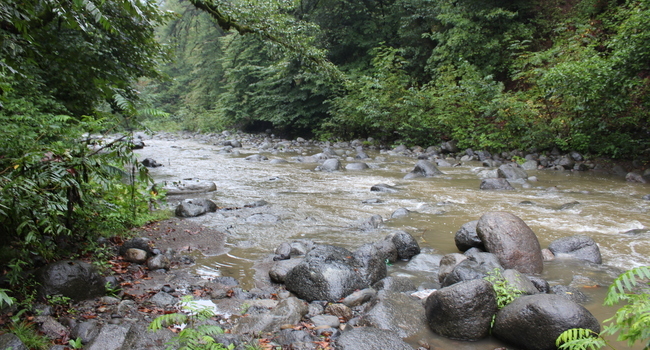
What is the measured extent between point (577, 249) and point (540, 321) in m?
2.57

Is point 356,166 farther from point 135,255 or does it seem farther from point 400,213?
point 135,255

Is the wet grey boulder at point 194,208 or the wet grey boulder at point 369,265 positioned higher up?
the wet grey boulder at point 369,265

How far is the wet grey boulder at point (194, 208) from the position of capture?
665cm

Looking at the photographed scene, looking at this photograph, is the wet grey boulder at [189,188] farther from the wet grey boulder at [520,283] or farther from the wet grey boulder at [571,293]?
the wet grey boulder at [571,293]

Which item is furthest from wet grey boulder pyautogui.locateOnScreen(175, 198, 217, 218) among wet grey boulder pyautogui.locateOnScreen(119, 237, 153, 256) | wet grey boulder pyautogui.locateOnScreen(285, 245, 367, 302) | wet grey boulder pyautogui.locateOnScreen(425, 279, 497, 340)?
wet grey boulder pyautogui.locateOnScreen(425, 279, 497, 340)

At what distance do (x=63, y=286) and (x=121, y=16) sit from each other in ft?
14.7

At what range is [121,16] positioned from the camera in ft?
19.8

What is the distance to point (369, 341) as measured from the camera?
2902mm

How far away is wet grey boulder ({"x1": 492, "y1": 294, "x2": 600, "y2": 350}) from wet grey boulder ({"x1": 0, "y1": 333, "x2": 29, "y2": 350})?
3.27 metres

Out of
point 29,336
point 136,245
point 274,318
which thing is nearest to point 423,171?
point 136,245

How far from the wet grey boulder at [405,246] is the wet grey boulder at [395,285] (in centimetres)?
82

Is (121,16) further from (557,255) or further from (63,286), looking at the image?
(557,255)

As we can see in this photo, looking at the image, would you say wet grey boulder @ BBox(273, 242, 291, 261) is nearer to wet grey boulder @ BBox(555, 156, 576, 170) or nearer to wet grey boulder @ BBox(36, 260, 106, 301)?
wet grey boulder @ BBox(36, 260, 106, 301)

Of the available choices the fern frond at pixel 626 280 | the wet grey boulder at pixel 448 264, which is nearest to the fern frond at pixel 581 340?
the fern frond at pixel 626 280
